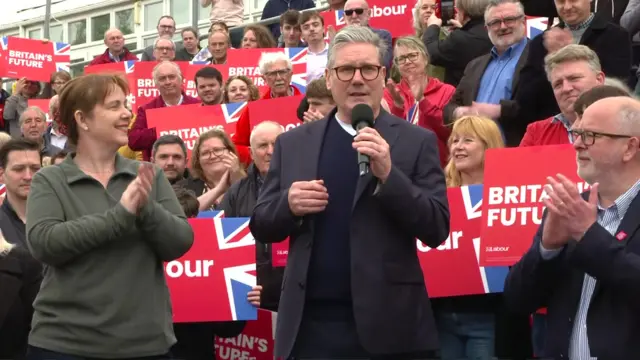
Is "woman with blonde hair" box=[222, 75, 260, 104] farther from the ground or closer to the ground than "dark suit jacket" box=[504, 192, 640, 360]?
farther from the ground

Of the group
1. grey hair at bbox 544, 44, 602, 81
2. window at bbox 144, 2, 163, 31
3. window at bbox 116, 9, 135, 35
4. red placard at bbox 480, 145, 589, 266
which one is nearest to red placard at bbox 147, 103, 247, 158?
grey hair at bbox 544, 44, 602, 81

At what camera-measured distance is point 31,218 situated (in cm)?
473

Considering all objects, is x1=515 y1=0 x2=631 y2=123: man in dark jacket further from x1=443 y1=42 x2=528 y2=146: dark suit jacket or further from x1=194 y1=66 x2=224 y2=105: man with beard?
x1=194 y1=66 x2=224 y2=105: man with beard

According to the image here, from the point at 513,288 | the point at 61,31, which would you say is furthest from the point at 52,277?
the point at 61,31

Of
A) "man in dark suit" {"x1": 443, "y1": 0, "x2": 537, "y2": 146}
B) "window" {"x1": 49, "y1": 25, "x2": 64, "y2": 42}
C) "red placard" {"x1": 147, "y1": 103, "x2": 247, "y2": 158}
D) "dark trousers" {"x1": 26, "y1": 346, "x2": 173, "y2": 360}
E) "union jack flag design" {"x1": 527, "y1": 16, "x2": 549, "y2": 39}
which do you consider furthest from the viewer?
"window" {"x1": 49, "y1": 25, "x2": 64, "y2": 42}

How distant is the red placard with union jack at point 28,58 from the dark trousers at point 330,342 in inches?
576

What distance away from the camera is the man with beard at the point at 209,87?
11.8m

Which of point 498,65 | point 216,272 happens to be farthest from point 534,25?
point 216,272

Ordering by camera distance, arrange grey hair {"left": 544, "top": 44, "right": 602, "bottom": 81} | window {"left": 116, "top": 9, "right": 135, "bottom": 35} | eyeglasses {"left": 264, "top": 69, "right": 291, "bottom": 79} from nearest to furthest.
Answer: grey hair {"left": 544, "top": 44, "right": 602, "bottom": 81} → eyeglasses {"left": 264, "top": 69, "right": 291, "bottom": 79} → window {"left": 116, "top": 9, "right": 135, "bottom": 35}

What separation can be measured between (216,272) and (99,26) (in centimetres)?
2416

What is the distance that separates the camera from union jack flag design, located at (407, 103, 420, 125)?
29.3ft

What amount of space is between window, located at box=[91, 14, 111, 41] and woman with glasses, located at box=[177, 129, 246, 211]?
21.3 m

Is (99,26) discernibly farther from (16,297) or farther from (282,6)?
(16,297)

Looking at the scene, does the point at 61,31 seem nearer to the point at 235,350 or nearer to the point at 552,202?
the point at 235,350
